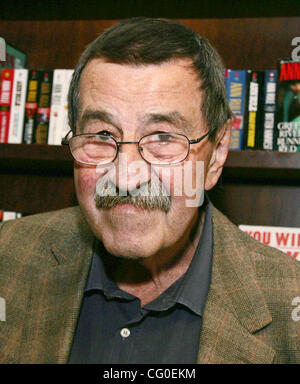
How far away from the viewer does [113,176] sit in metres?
0.91

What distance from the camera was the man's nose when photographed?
0.88 metres

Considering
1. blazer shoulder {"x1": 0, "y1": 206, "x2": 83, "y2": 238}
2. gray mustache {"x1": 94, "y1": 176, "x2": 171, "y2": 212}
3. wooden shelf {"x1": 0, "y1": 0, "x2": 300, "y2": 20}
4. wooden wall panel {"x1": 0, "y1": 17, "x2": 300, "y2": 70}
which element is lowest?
blazer shoulder {"x1": 0, "y1": 206, "x2": 83, "y2": 238}

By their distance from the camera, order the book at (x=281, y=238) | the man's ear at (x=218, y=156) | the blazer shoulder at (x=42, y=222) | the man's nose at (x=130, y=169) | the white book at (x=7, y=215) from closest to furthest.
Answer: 1. the man's nose at (x=130, y=169)
2. the man's ear at (x=218, y=156)
3. the blazer shoulder at (x=42, y=222)
4. the book at (x=281, y=238)
5. the white book at (x=7, y=215)

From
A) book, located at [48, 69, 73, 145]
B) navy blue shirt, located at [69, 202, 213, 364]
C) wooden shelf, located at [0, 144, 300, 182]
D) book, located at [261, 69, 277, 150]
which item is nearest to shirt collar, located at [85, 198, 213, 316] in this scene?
navy blue shirt, located at [69, 202, 213, 364]

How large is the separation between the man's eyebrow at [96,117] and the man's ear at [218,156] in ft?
1.06

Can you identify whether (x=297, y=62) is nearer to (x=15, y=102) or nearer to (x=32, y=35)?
(x=15, y=102)

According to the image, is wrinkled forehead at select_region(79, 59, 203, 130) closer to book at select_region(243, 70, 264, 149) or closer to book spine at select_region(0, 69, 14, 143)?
book at select_region(243, 70, 264, 149)

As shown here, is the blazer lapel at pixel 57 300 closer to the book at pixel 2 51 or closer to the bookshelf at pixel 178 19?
the bookshelf at pixel 178 19

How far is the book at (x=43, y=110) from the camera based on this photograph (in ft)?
4.66

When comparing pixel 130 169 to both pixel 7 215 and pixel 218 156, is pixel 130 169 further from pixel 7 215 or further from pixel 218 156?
pixel 7 215

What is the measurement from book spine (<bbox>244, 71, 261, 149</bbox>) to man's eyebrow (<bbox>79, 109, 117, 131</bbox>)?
1.88ft

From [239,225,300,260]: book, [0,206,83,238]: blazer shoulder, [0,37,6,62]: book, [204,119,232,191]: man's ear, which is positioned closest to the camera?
[204,119,232,191]: man's ear

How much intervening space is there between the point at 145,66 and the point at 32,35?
3.40 ft

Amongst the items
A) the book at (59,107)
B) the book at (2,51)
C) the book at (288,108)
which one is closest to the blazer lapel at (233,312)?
the book at (288,108)
